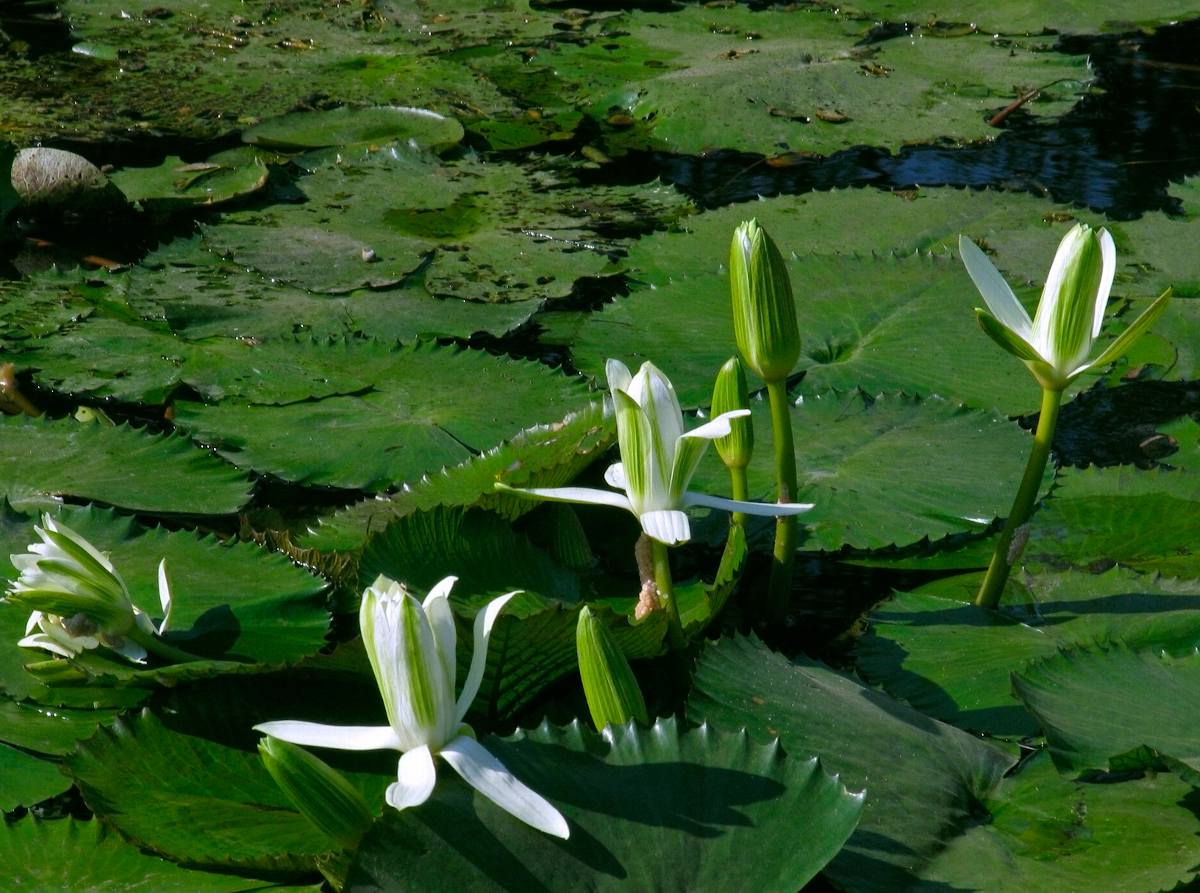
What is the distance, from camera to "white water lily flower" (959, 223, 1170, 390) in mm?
1257

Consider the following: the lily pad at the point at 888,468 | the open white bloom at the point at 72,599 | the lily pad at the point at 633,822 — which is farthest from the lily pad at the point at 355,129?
the lily pad at the point at 633,822

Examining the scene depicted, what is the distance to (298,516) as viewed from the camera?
6.22ft

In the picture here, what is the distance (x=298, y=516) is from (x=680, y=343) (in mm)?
819

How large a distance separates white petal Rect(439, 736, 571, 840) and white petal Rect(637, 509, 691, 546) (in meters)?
0.28

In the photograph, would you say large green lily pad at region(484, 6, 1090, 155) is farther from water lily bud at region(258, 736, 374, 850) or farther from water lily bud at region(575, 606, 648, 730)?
water lily bud at region(258, 736, 374, 850)

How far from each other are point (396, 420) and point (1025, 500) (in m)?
1.08

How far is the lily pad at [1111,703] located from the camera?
1.19m

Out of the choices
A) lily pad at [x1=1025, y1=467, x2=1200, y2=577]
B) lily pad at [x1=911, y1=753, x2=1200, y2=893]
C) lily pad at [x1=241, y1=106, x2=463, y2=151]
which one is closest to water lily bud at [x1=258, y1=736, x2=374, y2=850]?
lily pad at [x1=911, y1=753, x2=1200, y2=893]

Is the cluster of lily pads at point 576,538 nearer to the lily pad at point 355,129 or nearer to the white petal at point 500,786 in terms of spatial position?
the white petal at point 500,786

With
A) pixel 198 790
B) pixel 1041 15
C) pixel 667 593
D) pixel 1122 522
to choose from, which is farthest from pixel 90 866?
pixel 1041 15

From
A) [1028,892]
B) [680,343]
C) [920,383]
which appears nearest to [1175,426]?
[920,383]

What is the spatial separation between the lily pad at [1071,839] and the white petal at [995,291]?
48 cm

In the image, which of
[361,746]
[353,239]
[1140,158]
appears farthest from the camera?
[1140,158]

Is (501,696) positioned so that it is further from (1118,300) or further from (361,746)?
(1118,300)
